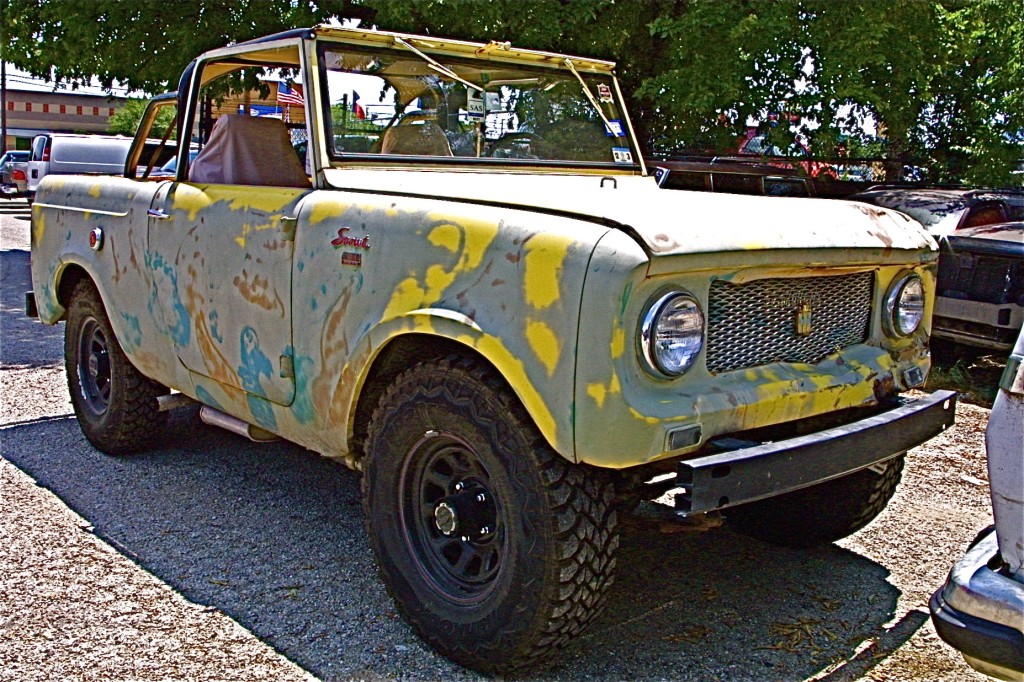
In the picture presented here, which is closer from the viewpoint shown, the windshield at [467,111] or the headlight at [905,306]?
the headlight at [905,306]

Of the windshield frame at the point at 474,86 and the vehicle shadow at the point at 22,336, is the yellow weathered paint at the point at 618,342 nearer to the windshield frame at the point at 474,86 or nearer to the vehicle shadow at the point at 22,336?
the windshield frame at the point at 474,86

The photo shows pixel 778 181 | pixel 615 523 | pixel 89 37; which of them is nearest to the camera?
pixel 615 523

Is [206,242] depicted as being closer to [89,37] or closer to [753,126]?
[753,126]

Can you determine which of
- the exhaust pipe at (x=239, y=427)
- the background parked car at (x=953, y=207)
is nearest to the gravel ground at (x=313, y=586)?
the exhaust pipe at (x=239, y=427)

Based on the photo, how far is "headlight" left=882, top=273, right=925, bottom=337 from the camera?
139 inches

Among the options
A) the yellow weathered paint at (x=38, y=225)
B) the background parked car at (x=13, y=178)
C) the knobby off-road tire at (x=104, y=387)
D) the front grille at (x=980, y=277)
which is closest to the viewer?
the knobby off-road tire at (x=104, y=387)

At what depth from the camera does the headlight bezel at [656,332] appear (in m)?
2.76

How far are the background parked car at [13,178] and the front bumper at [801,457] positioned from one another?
25761 mm

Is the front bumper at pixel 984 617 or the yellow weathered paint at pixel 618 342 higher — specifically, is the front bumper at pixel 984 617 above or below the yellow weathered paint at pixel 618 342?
below

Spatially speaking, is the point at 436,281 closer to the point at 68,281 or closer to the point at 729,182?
the point at 68,281

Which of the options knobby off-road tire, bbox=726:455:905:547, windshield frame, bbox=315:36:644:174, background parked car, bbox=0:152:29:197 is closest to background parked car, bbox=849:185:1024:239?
windshield frame, bbox=315:36:644:174

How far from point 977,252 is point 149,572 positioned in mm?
5489

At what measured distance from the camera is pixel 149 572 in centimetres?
380

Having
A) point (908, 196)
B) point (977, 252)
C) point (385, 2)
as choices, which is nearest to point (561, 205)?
point (977, 252)
